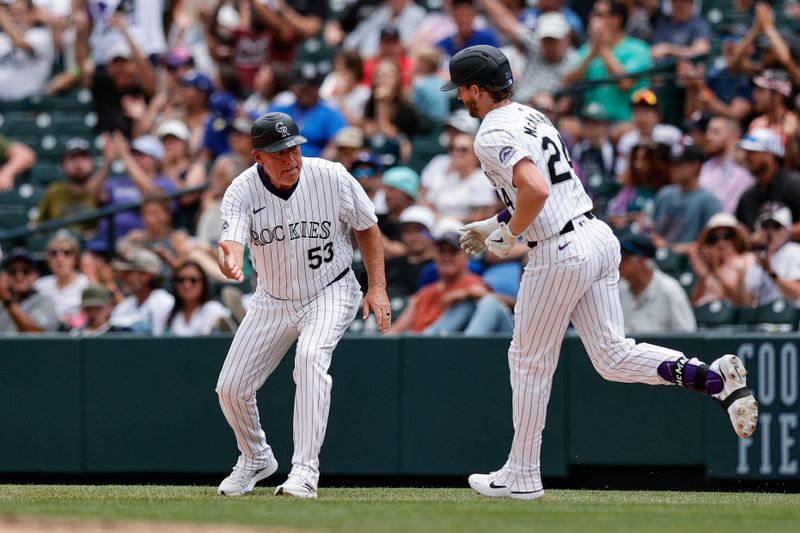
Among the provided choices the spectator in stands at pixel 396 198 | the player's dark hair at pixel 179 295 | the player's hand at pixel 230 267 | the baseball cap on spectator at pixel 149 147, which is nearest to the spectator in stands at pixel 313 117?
the spectator in stands at pixel 396 198

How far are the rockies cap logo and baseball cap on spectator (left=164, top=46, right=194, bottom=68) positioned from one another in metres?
7.83

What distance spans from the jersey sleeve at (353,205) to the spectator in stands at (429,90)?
5551 millimetres

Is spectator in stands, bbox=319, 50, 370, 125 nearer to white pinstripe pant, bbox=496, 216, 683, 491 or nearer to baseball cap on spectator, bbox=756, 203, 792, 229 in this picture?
baseball cap on spectator, bbox=756, 203, 792, 229

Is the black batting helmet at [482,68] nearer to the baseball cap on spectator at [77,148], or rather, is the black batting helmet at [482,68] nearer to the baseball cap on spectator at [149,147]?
the baseball cap on spectator at [77,148]

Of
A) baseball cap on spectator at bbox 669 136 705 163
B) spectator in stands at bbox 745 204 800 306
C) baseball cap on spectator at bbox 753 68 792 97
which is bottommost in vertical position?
spectator in stands at bbox 745 204 800 306

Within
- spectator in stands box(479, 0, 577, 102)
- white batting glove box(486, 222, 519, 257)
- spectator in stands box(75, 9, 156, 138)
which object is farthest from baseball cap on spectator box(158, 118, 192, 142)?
white batting glove box(486, 222, 519, 257)

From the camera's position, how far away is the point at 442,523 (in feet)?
18.8

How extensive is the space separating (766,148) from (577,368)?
2314mm

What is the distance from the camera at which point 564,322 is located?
22.6 ft

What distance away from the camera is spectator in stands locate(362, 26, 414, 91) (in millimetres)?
13188

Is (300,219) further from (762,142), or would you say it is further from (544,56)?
(544,56)

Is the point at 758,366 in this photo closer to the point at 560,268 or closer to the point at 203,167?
the point at 560,268

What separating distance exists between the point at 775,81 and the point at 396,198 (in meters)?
2.98

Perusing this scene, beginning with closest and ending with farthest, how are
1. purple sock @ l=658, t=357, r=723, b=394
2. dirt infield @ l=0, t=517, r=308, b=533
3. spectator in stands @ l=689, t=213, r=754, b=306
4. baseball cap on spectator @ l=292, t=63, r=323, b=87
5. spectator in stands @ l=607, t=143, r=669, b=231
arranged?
dirt infield @ l=0, t=517, r=308, b=533 → purple sock @ l=658, t=357, r=723, b=394 → spectator in stands @ l=689, t=213, r=754, b=306 → spectator in stands @ l=607, t=143, r=669, b=231 → baseball cap on spectator @ l=292, t=63, r=323, b=87
